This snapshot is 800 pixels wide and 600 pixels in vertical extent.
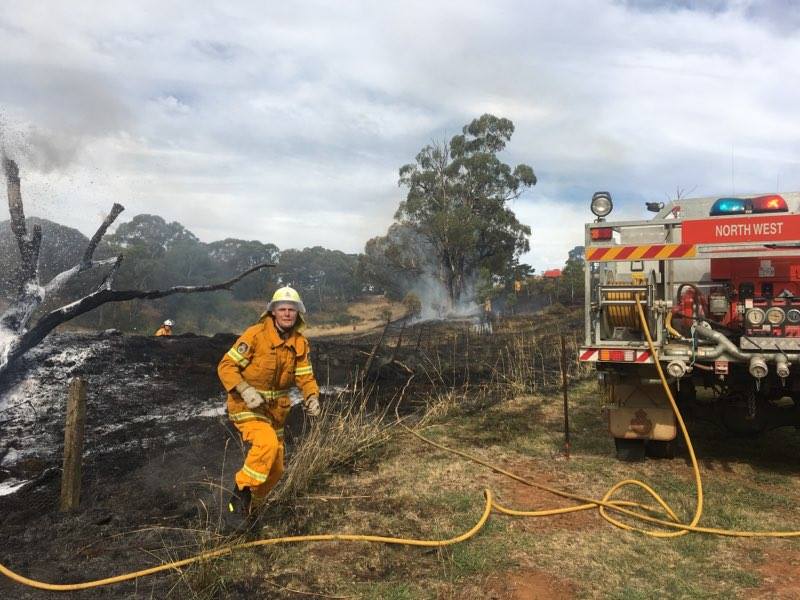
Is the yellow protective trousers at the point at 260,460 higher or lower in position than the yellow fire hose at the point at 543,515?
higher

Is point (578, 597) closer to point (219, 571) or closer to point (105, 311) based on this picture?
point (219, 571)

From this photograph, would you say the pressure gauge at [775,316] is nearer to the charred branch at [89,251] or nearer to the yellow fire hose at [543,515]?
the yellow fire hose at [543,515]

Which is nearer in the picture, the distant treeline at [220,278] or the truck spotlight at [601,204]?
the truck spotlight at [601,204]

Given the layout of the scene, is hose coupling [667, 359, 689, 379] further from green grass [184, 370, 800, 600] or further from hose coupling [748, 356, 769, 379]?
green grass [184, 370, 800, 600]

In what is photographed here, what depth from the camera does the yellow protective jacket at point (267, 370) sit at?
403cm

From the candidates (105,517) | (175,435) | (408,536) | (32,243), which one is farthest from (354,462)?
(32,243)

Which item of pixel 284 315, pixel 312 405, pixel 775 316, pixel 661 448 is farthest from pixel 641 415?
pixel 284 315

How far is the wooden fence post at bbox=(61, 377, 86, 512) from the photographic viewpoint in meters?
4.25

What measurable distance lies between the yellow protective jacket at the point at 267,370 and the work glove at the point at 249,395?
4 centimetres

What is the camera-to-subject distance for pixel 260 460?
3.79m

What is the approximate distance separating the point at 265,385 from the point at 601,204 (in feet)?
10.7

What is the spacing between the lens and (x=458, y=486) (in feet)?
15.8

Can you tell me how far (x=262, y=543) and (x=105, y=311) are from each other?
25.7 m

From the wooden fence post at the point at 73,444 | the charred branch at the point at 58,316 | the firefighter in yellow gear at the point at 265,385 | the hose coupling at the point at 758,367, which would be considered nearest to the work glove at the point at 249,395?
the firefighter in yellow gear at the point at 265,385
